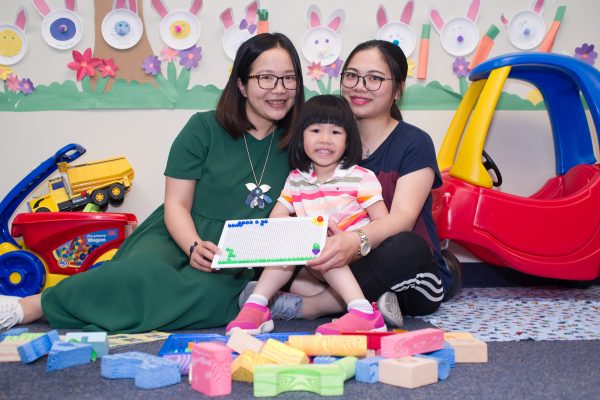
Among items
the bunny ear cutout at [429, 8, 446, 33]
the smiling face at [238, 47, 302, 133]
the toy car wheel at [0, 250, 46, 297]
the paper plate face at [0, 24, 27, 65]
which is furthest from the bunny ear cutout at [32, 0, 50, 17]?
the bunny ear cutout at [429, 8, 446, 33]

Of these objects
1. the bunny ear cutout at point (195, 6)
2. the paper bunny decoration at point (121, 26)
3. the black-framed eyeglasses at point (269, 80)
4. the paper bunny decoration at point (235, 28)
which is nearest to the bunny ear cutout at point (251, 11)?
the paper bunny decoration at point (235, 28)

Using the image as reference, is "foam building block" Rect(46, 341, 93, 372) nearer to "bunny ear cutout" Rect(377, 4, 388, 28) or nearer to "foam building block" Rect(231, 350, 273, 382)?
"foam building block" Rect(231, 350, 273, 382)

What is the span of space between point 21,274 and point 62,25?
92 centimetres

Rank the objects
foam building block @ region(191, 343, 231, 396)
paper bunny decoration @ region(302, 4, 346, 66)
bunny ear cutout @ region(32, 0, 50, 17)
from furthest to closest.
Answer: paper bunny decoration @ region(302, 4, 346, 66) < bunny ear cutout @ region(32, 0, 50, 17) < foam building block @ region(191, 343, 231, 396)

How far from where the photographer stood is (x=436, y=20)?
8.28 feet

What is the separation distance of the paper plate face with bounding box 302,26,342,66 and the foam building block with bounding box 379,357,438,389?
1587mm

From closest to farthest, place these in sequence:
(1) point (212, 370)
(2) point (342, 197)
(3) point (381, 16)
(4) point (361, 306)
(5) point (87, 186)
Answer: (1) point (212, 370)
(4) point (361, 306)
(2) point (342, 197)
(5) point (87, 186)
(3) point (381, 16)

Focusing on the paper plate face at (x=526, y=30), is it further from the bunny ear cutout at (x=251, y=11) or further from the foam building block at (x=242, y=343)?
the foam building block at (x=242, y=343)

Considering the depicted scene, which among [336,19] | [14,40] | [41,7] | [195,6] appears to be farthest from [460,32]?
[14,40]

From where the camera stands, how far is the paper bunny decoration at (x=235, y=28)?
2441 mm

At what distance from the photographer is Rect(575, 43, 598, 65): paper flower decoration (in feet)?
8.54

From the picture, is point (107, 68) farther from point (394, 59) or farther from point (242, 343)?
point (242, 343)

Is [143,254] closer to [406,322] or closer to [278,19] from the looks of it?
[406,322]

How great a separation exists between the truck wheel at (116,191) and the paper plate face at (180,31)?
22.3 inches
